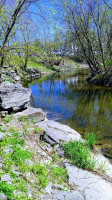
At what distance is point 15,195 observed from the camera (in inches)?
127

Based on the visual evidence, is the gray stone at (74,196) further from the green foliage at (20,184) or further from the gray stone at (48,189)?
the green foliage at (20,184)

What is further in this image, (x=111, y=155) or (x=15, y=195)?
(x=111, y=155)

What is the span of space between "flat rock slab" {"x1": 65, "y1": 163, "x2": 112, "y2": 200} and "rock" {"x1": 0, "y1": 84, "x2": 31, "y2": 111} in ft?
15.5

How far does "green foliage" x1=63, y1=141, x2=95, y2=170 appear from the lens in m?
5.12

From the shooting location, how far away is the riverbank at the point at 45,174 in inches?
142

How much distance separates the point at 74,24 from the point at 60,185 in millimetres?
21677

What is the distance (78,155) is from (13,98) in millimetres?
4956

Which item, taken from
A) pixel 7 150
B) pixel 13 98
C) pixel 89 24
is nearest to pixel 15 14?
pixel 13 98

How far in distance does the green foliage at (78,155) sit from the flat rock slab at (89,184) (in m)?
0.20

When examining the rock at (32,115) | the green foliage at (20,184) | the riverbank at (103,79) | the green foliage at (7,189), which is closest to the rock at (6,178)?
the green foliage at (20,184)

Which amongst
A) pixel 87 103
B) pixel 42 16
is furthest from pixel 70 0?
pixel 42 16

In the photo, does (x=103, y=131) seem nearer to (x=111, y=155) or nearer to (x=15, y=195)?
(x=111, y=155)

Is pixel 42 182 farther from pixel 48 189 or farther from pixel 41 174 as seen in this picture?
pixel 41 174

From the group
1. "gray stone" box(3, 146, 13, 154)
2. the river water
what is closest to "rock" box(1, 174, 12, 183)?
"gray stone" box(3, 146, 13, 154)
